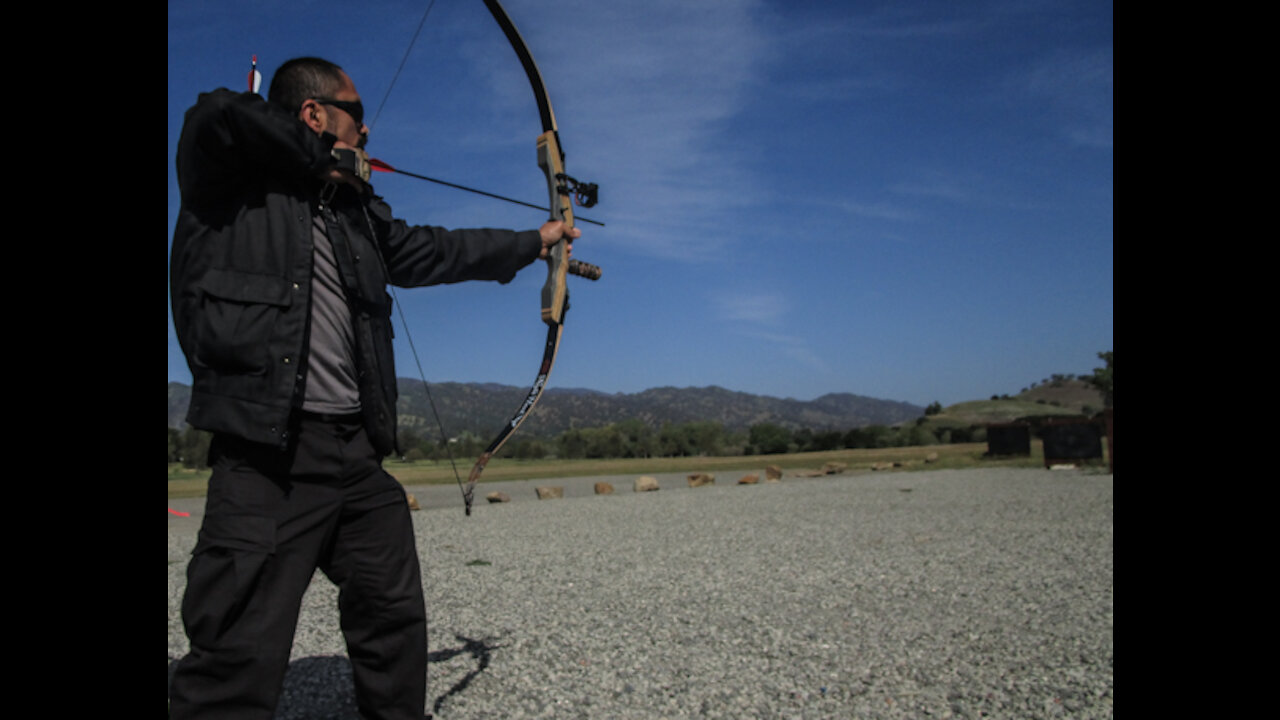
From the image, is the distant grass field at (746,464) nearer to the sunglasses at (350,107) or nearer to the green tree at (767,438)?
the green tree at (767,438)

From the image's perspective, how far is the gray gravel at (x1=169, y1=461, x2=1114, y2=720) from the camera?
383cm

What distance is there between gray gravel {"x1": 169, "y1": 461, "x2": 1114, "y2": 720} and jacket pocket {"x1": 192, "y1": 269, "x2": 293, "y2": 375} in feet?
6.82

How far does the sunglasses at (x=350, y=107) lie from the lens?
2.50m

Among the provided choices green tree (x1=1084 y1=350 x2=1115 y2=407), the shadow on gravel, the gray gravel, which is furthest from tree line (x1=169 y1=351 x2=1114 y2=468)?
the shadow on gravel

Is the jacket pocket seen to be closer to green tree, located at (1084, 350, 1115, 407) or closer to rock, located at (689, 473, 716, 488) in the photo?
rock, located at (689, 473, 716, 488)

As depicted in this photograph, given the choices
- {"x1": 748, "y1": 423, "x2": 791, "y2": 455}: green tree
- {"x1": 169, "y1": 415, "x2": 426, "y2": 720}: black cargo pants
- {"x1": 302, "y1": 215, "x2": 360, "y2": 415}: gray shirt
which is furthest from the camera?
{"x1": 748, "y1": 423, "x2": 791, "y2": 455}: green tree

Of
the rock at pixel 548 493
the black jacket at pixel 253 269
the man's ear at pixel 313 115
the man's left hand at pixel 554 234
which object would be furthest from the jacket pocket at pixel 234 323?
the rock at pixel 548 493

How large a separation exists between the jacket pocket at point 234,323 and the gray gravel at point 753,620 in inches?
81.9

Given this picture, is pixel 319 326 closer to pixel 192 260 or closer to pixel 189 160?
pixel 192 260
